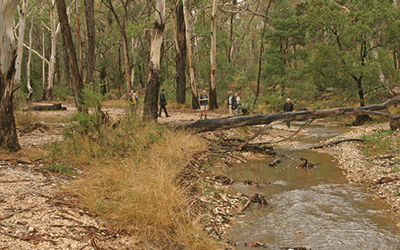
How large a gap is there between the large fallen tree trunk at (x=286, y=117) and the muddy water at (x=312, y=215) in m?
1.57

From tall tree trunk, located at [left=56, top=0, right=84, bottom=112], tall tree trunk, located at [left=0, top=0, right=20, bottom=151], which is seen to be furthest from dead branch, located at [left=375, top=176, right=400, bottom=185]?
tall tree trunk, located at [left=0, top=0, right=20, bottom=151]

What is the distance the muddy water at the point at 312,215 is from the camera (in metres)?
5.51

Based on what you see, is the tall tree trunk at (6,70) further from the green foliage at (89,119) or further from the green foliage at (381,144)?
the green foliage at (381,144)

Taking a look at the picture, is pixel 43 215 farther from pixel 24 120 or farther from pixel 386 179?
pixel 24 120

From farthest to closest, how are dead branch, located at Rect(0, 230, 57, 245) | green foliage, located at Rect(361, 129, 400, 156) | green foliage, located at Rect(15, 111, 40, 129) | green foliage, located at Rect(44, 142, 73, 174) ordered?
1. green foliage, located at Rect(15, 111, 40, 129)
2. green foliage, located at Rect(361, 129, 400, 156)
3. green foliage, located at Rect(44, 142, 73, 174)
4. dead branch, located at Rect(0, 230, 57, 245)

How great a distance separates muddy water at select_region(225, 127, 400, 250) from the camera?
5.51 metres

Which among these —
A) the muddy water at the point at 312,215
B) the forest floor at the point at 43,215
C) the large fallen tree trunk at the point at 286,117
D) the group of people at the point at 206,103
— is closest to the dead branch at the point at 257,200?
the muddy water at the point at 312,215

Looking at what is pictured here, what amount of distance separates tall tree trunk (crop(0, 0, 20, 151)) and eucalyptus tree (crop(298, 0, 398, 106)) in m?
18.3

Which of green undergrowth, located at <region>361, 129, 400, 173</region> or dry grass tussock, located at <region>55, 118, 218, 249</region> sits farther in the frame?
green undergrowth, located at <region>361, 129, 400, 173</region>

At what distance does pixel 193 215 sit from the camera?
5695mm

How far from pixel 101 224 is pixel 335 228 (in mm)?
4010

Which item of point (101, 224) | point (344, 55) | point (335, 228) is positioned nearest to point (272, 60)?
A: point (344, 55)

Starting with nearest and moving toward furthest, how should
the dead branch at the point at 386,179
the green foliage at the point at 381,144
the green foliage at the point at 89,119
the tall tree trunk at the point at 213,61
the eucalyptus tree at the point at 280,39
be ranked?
the dead branch at the point at 386,179
the green foliage at the point at 89,119
the green foliage at the point at 381,144
the tall tree trunk at the point at 213,61
the eucalyptus tree at the point at 280,39

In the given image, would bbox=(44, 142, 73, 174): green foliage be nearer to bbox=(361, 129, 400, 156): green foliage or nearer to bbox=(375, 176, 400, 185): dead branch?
bbox=(375, 176, 400, 185): dead branch
